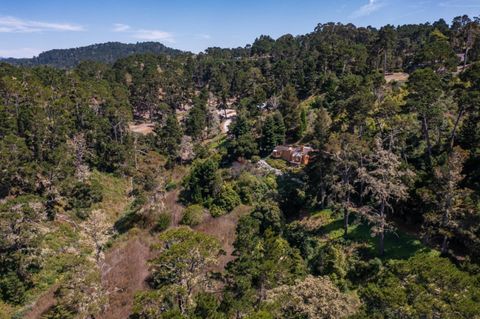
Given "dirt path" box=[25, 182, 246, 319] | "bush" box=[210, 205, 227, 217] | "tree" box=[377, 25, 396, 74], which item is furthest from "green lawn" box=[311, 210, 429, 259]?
"tree" box=[377, 25, 396, 74]

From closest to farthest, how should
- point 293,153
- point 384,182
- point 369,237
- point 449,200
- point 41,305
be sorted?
point 449,200 → point 384,182 → point 41,305 → point 369,237 → point 293,153

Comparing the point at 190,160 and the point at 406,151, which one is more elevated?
the point at 406,151

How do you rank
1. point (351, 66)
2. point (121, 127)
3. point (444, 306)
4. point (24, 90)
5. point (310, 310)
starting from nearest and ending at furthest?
point (444, 306)
point (310, 310)
point (24, 90)
point (121, 127)
point (351, 66)

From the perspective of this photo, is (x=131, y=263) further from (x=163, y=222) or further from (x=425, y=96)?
(x=425, y=96)

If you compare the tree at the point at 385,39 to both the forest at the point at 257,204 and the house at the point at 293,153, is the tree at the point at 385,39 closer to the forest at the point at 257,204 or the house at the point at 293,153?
the forest at the point at 257,204

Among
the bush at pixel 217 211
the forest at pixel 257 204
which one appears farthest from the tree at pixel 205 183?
the bush at pixel 217 211

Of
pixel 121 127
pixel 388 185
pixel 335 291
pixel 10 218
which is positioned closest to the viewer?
pixel 335 291

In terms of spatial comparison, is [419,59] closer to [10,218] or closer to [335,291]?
[335,291]

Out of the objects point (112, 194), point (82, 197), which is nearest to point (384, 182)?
point (82, 197)

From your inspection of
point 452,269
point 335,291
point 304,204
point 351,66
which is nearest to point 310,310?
point 335,291
